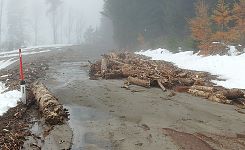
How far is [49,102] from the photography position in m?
9.45

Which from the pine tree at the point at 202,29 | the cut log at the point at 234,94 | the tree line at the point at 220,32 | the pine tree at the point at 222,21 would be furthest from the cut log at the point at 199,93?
the pine tree at the point at 202,29

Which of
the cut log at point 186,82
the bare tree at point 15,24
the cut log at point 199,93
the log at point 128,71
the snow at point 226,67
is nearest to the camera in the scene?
the cut log at point 199,93

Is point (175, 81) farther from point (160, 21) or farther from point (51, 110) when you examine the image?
point (160, 21)

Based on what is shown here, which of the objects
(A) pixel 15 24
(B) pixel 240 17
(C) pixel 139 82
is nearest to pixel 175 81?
(C) pixel 139 82

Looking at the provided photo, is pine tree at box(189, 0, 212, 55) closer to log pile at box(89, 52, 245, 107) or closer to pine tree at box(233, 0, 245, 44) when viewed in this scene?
A: pine tree at box(233, 0, 245, 44)

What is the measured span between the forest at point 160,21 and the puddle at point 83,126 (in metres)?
17.8

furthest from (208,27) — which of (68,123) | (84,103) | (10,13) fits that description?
(10,13)

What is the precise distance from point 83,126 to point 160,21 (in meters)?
38.5

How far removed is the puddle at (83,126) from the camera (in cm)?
718

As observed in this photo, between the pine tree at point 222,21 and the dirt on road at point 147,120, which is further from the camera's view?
the pine tree at point 222,21

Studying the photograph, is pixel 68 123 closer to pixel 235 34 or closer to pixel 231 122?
pixel 231 122

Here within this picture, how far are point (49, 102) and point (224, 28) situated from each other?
22.5 meters

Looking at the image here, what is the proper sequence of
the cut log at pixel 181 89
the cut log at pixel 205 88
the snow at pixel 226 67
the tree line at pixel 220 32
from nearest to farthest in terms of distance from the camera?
the cut log at pixel 205 88
the cut log at pixel 181 89
the snow at pixel 226 67
the tree line at pixel 220 32

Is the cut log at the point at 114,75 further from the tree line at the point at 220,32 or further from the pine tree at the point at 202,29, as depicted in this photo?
the pine tree at the point at 202,29
